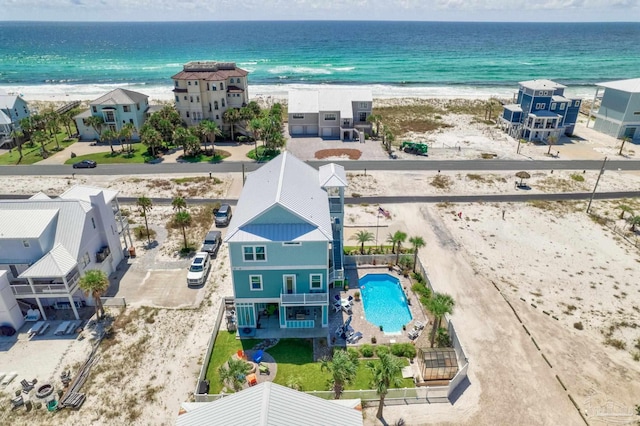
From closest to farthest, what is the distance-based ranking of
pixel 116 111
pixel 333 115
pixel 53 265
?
pixel 53 265 < pixel 116 111 < pixel 333 115

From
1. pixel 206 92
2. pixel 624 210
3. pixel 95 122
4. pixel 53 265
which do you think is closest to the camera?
pixel 53 265

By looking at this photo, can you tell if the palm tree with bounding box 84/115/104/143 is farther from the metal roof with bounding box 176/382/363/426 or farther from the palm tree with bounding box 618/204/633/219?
the palm tree with bounding box 618/204/633/219

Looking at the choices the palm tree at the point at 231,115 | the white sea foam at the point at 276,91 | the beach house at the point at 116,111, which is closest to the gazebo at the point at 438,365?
the palm tree at the point at 231,115

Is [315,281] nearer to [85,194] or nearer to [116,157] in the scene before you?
[85,194]

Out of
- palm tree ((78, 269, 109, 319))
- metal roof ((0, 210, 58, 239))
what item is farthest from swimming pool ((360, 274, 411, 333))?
metal roof ((0, 210, 58, 239))

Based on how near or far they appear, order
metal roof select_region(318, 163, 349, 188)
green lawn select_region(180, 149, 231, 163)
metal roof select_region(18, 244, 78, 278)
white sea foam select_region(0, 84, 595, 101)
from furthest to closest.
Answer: white sea foam select_region(0, 84, 595, 101) < green lawn select_region(180, 149, 231, 163) < metal roof select_region(318, 163, 349, 188) < metal roof select_region(18, 244, 78, 278)

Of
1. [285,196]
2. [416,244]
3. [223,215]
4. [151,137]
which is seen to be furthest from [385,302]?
[151,137]

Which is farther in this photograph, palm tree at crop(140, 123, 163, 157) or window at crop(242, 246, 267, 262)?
palm tree at crop(140, 123, 163, 157)
